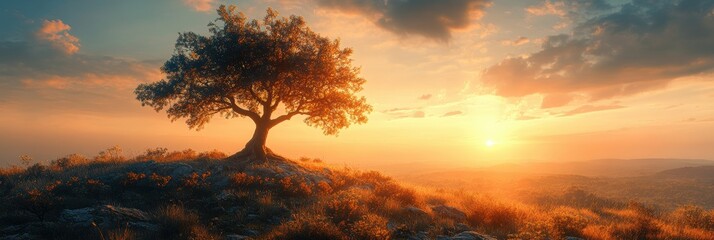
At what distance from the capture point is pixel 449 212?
1692 cm

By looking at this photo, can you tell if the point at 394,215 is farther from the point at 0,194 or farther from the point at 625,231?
the point at 0,194

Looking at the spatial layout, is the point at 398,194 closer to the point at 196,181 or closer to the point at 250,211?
the point at 250,211

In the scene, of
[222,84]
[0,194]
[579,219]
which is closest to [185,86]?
[222,84]

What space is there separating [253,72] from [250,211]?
40.7 feet

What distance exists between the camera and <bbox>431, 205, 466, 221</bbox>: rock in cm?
1636

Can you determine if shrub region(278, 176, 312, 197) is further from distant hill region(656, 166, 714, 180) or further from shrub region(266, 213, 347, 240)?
distant hill region(656, 166, 714, 180)

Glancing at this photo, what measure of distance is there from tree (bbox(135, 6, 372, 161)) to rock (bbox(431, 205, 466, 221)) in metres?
12.5

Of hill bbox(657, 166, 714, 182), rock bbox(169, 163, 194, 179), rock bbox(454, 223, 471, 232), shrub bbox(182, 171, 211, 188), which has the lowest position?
hill bbox(657, 166, 714, 182)

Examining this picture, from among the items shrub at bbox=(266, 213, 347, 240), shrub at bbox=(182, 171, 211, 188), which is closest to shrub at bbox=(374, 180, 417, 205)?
shrub at bbox=(266, 213, 347, 240)

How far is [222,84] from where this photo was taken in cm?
2491

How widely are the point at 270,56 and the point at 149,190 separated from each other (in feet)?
38.5

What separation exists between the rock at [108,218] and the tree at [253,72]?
13238mm

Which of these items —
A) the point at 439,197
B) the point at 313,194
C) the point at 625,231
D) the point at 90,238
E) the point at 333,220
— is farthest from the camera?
the point at 439,197

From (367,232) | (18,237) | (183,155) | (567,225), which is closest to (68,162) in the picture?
(183,155)
